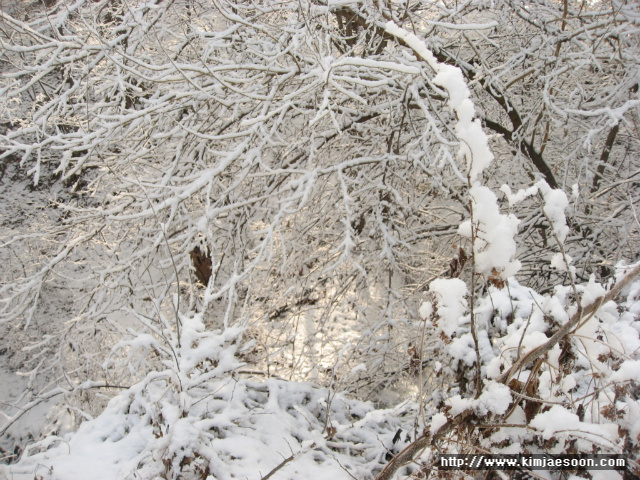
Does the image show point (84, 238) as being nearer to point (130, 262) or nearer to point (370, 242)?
point (130, 262)

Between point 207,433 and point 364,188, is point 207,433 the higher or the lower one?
the lower one

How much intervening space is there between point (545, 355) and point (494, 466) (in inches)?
17.7

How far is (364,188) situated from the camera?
3717 millimetres

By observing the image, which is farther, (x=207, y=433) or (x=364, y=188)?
(x=364, y=188)

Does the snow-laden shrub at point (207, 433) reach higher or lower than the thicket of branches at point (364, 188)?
Result: lower

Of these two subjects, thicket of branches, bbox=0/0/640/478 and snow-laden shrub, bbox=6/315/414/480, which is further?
snow-laden shrub, bbox=6/315/414/480

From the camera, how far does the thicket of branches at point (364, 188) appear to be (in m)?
1.39

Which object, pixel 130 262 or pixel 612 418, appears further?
pixel 130 262

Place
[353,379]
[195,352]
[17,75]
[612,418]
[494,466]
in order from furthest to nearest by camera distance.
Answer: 1. [353,379]
2. [17,75]
3. [195,352]
4. [494,466]
5. [612,418]

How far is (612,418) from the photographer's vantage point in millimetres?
1306

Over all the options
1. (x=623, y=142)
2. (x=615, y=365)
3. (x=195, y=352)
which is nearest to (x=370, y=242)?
(x=195, y=352)

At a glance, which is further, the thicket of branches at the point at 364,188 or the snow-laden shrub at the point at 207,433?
the snow-laden shrub at the point at 207,433

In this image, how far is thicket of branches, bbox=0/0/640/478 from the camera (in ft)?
4.57

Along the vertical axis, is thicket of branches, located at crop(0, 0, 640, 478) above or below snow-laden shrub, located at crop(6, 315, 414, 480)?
above
